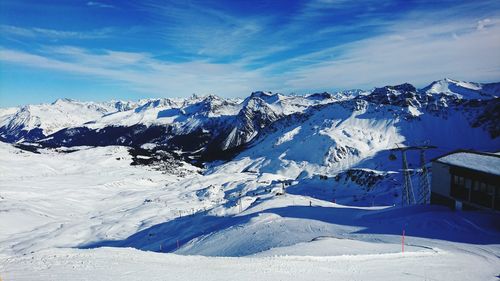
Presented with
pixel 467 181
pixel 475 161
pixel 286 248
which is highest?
pixel 475 161

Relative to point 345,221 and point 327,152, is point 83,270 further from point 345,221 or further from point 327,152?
point 327,152

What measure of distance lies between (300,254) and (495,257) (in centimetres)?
1193

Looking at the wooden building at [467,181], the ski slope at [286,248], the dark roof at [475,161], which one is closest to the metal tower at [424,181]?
the wooden building at [467,181]

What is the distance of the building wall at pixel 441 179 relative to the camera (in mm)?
33250

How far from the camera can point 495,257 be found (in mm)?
21000

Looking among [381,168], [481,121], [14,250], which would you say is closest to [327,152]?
[381,168]

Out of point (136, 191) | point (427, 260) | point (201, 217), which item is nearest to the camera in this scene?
point (427, 260)

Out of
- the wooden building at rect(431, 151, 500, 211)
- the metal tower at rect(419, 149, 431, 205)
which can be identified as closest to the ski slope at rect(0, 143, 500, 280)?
the wooden building at rect(431, 151, 500, 211)

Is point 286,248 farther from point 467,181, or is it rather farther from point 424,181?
point 424,181

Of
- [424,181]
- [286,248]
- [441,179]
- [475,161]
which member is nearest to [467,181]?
[475,161]

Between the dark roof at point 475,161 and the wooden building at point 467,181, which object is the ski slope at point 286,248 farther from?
the dark roof at point 475,161

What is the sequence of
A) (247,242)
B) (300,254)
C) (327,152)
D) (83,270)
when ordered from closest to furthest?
(83,270), (300,254), (247,242), (327,152)

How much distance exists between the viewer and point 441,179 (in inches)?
1341

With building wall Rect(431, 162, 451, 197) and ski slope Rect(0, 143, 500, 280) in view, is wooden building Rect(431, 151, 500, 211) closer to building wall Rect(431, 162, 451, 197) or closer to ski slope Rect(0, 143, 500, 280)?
building wall Rect(431, 162, 451, 197)
